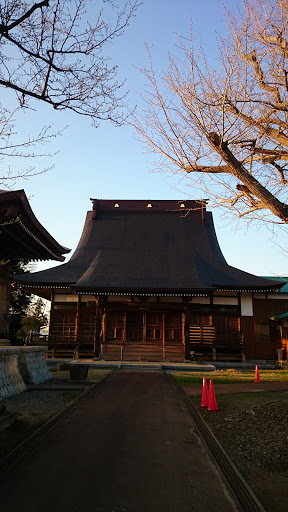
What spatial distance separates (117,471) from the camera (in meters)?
3.87

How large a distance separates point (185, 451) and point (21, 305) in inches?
1147

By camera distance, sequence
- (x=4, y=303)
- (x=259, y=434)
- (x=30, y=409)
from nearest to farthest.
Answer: (x=259, y=434) < (x=30, y=409) < (x=4, y=303)

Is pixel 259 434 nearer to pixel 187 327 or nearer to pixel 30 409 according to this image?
pixel 30 409

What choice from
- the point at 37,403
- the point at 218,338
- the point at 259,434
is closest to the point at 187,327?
the point at 218,338

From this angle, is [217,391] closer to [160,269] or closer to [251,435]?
[251,435]

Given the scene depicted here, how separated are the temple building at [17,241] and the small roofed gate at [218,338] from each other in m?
10.5

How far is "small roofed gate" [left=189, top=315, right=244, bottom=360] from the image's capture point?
832 inches

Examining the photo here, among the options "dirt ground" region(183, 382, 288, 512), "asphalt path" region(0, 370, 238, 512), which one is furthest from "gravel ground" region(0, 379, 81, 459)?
"dirt ground" region(183, 382, 288, 512)

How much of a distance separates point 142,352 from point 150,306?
2.59 meters

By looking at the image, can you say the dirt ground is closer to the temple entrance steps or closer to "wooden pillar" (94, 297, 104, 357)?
the temple entrance steps

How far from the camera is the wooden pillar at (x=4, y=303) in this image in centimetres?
1170

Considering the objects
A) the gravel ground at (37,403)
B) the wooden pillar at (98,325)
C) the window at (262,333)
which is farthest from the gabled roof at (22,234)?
→ the window at (262,333)

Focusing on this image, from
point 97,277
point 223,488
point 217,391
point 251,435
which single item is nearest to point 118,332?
point 97,277

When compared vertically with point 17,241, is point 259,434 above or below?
below
